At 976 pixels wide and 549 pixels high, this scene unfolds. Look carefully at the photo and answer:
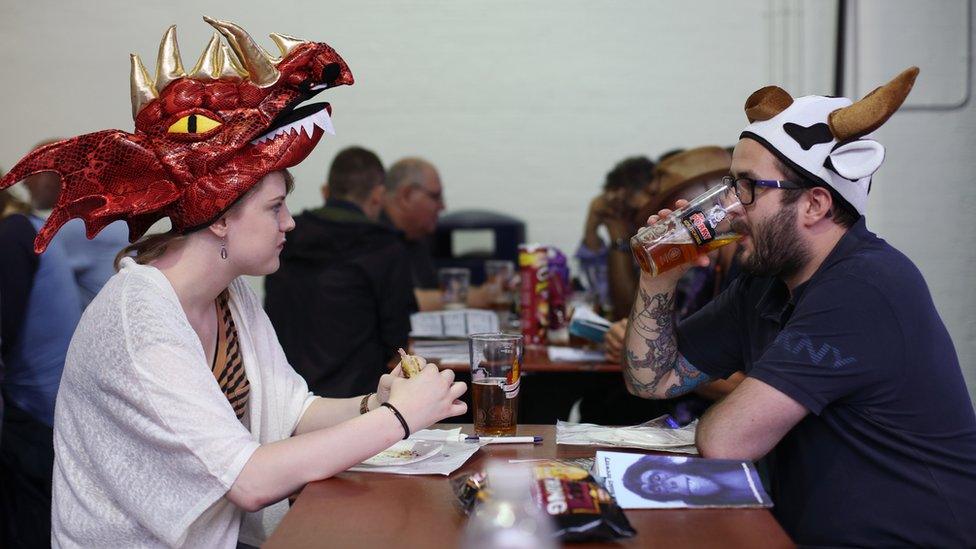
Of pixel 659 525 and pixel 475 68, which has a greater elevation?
pixel 475 68

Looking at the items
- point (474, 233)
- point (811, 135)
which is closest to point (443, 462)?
point (811, 135)

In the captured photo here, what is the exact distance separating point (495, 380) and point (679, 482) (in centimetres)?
47

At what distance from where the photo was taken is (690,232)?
1966mm

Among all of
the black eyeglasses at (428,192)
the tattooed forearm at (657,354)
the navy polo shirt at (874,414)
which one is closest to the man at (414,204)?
the black eyeglasses at (428,192)

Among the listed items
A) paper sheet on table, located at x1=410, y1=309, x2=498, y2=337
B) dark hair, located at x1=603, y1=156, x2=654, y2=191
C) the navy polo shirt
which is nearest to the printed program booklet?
the navy polo shirt

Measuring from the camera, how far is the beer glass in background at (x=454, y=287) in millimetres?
4355

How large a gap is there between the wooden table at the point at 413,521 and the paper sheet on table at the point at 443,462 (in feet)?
0.09

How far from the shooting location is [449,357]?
3363 mm

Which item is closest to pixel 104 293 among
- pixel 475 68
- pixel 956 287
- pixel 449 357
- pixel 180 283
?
pixel 180 283

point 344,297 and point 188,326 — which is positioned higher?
point 188,326

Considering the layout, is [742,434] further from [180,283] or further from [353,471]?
[180,283]

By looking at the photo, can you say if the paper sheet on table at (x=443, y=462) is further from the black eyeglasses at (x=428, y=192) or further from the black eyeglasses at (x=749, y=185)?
the black eyeglasses at (x=428, y=192)

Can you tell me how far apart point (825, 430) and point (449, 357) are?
5.97 ft

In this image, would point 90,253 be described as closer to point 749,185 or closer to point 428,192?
point 428,192
